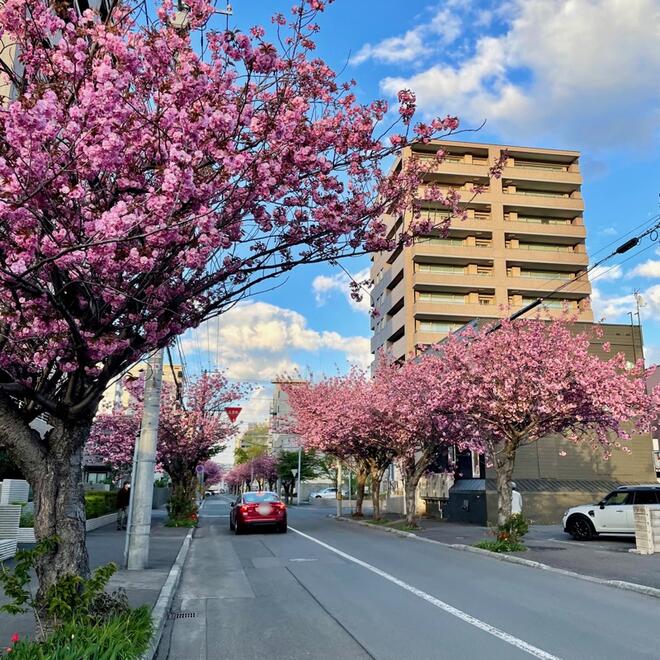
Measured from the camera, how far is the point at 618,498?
18.2 m

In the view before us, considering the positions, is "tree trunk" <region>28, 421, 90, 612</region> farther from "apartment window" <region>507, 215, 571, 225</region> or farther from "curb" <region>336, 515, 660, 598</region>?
"apartment window" <region>507, 215, 571, 225</region>

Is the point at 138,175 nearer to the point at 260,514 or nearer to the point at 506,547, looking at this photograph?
the point at 506,547

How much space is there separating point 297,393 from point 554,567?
961 inches

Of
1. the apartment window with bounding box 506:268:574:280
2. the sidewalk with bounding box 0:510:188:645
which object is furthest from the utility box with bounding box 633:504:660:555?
the apartment window with bounding box 506:268:574:280

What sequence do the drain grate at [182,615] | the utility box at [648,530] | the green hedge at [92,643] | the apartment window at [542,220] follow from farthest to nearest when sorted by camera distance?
the apartment window at [542,220] < the utility box at [648,530] < the drain grate at [182,615] < the green hedge at [92,643]

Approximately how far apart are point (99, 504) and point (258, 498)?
694cm

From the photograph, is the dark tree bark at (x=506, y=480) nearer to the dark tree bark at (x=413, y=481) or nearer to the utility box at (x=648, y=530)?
the utility box at (x=648, y=530)

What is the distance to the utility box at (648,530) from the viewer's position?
1466 centimetres

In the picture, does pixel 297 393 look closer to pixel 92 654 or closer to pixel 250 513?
pixel 250 513

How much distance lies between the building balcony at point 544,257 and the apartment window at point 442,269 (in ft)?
13.8

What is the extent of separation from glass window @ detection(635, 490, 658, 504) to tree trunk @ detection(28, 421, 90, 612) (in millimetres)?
16186

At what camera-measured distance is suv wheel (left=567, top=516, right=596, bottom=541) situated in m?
18.6

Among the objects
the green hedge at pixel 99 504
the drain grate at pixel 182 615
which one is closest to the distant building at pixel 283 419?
the green hedge at pixel 99 504

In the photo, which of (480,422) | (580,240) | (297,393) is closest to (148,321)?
(480,422)
